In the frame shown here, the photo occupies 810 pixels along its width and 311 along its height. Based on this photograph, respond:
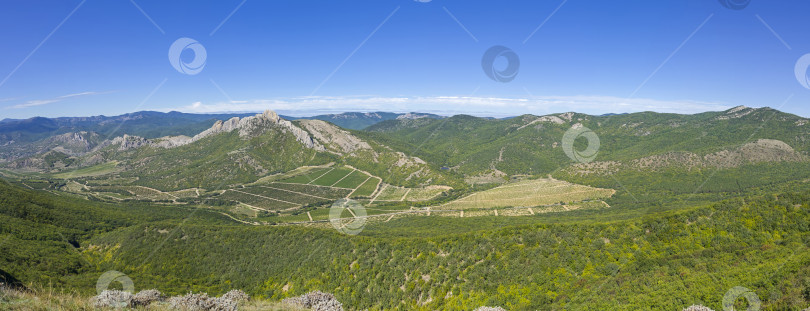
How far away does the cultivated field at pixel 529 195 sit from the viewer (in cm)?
13425

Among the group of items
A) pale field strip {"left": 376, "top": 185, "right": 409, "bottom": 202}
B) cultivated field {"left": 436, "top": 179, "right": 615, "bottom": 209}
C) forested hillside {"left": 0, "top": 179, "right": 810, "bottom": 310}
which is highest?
forested hillside {"left": 0, "top": 179, "right": 810, "bottom": 310}

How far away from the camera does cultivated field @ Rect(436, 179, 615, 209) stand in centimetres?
13425

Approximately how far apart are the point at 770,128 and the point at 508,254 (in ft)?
841

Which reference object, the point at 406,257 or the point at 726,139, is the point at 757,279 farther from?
the point at 726,139

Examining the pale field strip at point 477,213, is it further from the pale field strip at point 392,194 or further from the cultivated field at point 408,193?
the pale field strip at point 392,194

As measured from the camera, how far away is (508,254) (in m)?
32.2

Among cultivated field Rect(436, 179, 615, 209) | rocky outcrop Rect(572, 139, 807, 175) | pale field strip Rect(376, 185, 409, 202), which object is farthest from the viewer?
pale field strip Rect(376, 185, 409, 202)

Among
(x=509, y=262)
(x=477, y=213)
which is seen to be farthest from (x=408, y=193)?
(x=509, y=262)

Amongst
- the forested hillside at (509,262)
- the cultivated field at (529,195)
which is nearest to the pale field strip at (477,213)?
the cultivated field at (529,195)

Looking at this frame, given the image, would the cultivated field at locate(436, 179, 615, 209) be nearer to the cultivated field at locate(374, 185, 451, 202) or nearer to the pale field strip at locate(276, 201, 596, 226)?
the pale field strip at locate(276, 201, 596, 226)

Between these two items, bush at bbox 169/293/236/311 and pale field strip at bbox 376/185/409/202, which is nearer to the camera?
bush at bbox 169/293/236/311

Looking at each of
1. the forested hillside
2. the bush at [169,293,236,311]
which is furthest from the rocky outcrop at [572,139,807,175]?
the bush at [169,293,236,311]

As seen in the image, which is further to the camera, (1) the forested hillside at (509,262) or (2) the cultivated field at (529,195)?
(2) the cultivated field at (529,195)

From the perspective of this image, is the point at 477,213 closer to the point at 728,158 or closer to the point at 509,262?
the point at 509,262
